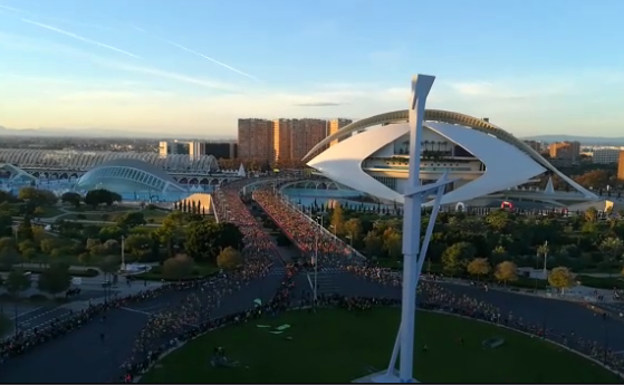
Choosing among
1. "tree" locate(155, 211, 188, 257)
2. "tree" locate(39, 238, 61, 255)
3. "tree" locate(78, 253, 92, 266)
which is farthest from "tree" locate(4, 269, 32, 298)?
"tree" locate(155, 211, 188, 257)

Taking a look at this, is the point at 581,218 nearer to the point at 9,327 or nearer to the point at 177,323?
the point at 177,323

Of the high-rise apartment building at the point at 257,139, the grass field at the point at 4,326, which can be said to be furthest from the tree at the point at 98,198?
the high-rise apartment building at the point at 257,139

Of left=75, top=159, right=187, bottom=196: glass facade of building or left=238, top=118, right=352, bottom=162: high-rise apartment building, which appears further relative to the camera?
left=238, top=118, right=352, bottom=162: high-rise apartment building

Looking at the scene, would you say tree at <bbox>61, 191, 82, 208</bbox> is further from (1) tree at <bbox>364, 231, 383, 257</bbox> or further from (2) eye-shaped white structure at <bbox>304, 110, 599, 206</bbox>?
(1) tree at <bbox>364, 231, 383, 257</bbox>

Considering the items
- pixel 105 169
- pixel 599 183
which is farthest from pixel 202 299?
pixel 599 183

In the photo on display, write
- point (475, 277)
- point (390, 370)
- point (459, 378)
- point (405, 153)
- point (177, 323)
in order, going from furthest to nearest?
point (405, 153), point (475, 277), point (177, 323), point (459, 378), point (390, 370)
